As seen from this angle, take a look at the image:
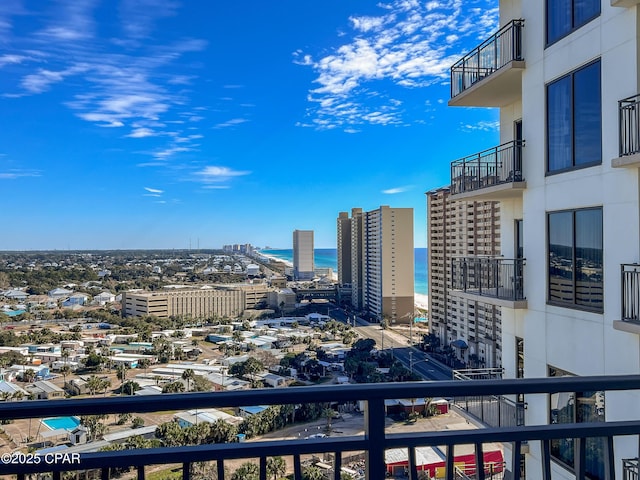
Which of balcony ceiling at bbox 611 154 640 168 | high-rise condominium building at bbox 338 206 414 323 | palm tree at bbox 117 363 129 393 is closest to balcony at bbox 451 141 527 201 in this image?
balcony ceiling at bbox 611 154 640 168

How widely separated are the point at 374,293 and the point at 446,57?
33639 mm

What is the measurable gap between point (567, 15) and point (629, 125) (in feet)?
4.51

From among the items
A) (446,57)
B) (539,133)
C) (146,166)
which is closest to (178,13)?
(446,57)

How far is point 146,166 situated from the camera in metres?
65.8

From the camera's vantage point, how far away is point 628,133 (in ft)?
10.6

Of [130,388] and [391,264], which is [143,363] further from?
[391,264]

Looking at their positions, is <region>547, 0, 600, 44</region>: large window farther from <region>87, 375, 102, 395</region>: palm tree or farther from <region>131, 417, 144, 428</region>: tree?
<region>87, 375, 102, 395</region>: palm tree

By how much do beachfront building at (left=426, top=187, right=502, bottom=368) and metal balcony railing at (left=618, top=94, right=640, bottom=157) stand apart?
824 inches

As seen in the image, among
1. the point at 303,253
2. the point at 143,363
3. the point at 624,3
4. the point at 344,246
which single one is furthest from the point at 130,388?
the point at 303,253

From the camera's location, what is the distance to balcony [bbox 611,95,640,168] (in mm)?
3065

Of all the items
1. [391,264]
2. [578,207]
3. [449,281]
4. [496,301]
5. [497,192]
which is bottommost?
[449,281]

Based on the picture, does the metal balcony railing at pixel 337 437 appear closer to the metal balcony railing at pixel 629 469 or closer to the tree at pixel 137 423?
the metal balcony railing at pixel 629 469

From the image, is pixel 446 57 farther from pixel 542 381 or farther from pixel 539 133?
pixel 542 381

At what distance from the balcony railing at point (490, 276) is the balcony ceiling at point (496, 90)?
6.42ft
